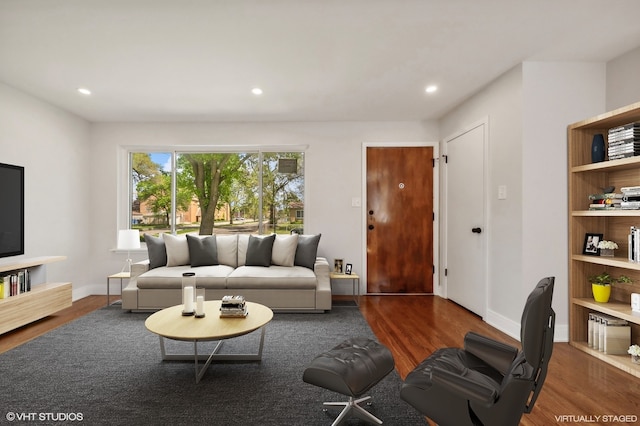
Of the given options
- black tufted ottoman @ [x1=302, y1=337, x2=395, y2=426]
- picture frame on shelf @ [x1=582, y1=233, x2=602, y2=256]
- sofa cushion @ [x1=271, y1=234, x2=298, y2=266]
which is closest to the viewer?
black tufted ottoman @ [x1=302, y1=337, x2=395, y2=426]

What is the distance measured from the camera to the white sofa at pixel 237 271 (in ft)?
12.8

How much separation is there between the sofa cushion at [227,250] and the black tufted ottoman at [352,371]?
9.02ft

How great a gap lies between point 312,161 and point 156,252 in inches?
96.3

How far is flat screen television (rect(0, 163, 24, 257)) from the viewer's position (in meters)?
3.45

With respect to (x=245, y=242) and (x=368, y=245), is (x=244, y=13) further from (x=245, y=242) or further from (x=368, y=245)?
(x=368, y=245)

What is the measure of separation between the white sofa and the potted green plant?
2.51m

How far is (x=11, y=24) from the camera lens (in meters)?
2.44

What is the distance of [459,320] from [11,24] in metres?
4.74

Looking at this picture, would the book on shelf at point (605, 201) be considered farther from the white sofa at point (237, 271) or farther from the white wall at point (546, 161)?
the white sofa at point (237, 271)

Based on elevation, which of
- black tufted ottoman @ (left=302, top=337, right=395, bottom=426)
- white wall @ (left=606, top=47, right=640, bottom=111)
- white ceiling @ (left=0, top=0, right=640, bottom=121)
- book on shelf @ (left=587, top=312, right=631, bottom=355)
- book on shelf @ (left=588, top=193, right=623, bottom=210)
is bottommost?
book on shelf @ (left=587, top=312, right=631, bottom=355)

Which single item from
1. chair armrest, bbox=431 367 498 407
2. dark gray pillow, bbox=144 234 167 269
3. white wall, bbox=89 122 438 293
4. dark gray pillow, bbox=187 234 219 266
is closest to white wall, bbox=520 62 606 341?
white wall, bbox=89 122 438 293

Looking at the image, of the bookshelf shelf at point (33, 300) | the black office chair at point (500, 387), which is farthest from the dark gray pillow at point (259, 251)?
the black office chair at point (500, 387)

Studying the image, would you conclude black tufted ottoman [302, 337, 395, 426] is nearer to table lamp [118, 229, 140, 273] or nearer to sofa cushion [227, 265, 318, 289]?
sofa cushion [227, 265, 318, 289]

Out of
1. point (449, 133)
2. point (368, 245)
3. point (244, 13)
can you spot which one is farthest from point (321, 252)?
point (244, 13)
